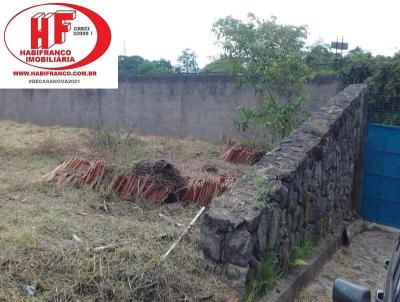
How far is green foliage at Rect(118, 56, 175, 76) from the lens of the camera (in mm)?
16248

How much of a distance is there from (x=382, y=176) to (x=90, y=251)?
454 centimetres

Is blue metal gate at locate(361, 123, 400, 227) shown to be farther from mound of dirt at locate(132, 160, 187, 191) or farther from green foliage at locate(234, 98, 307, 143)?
mound of dirt at locate(132, 160, 187, 191)

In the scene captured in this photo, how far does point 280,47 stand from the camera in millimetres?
6434

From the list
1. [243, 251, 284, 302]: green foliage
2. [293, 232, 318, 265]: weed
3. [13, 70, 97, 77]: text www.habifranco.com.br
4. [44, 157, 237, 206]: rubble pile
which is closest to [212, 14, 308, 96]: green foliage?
[44, 157, 237, 206]: rubble pile

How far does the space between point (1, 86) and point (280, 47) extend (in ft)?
35.8

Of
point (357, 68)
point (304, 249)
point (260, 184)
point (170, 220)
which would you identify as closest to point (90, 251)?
point (170, 220)

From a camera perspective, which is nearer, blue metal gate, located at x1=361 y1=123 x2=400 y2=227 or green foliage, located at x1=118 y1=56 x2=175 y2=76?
blue metal gate, located at x1=361 y1=123 x2=400 y2=227

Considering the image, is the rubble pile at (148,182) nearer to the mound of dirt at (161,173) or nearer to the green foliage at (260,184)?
the mound of dirt at (161,173)

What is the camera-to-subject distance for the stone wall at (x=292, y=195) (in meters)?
3.05

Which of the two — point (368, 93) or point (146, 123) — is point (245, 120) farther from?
point (146, 123)

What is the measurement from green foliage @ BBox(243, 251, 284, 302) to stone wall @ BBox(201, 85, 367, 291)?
7 cm

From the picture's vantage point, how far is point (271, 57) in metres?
6.42

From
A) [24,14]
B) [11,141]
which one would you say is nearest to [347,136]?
[11,141]

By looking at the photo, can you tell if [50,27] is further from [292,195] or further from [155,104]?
[292,195]
